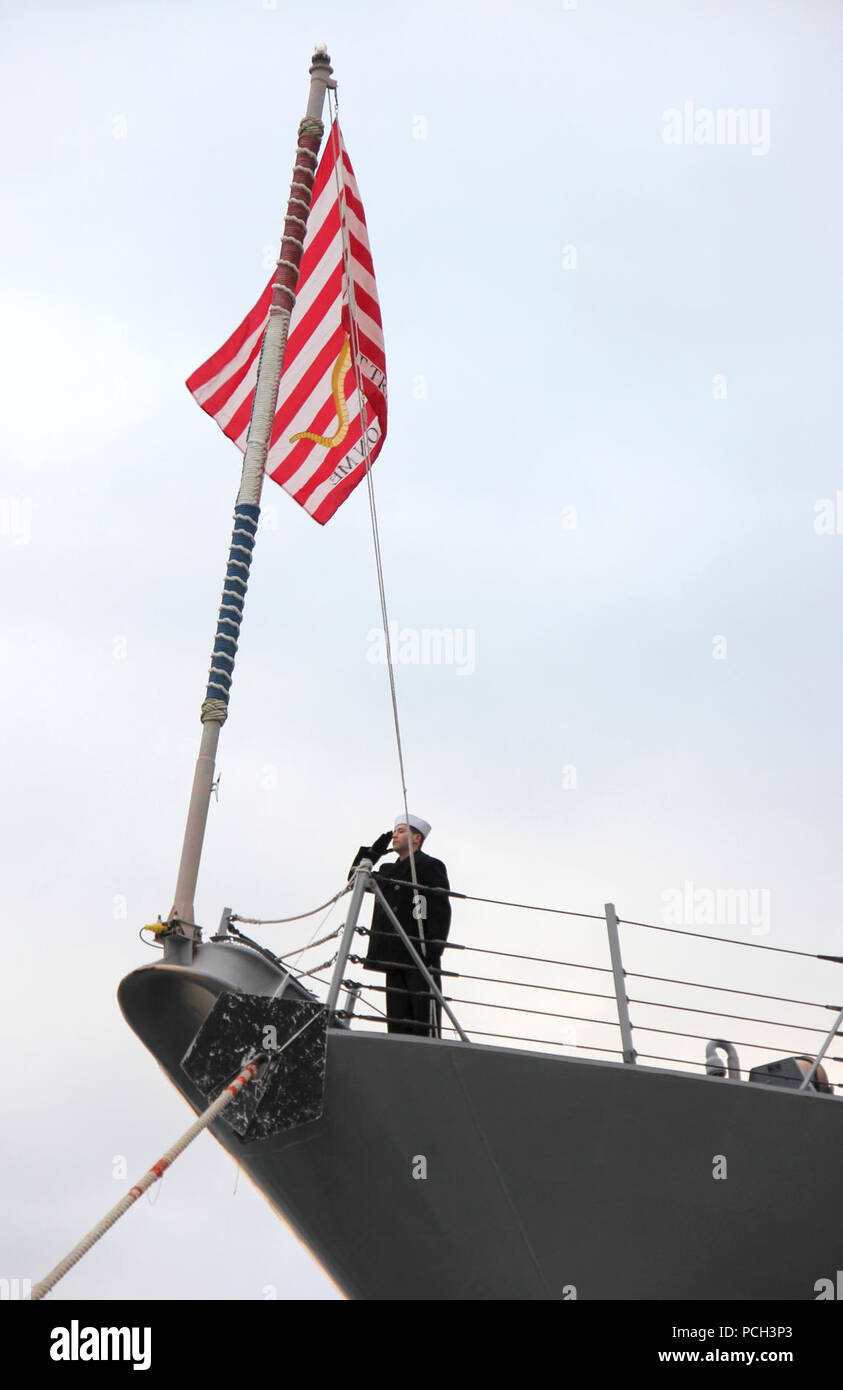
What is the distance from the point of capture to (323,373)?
1020 centimetres

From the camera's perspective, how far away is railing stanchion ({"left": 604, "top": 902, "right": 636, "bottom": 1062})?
28.0 ft

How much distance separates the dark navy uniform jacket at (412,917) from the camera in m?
8.76

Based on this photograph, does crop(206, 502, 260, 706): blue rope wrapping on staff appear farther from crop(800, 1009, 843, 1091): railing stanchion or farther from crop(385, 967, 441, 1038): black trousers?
crop(800, 1009, 843, 1091): railing stanchion

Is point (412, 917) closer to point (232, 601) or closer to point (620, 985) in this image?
point (620, 985)

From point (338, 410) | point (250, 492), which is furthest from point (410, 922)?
point (338, 410)

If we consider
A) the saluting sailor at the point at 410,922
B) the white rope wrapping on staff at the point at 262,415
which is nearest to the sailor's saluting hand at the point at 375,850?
the saluting sailor at the point at 410,922

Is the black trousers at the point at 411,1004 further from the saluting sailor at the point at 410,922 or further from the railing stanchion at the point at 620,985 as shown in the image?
the railing stanchion at the point at 620,985

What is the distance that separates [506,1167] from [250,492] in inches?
164

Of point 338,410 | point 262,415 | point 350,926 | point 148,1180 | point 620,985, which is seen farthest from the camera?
point 338,410

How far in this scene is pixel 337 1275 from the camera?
850 centimetres

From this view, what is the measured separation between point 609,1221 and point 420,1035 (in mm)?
1439

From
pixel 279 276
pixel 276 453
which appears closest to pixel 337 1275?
pixel 276 453
